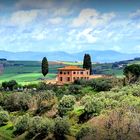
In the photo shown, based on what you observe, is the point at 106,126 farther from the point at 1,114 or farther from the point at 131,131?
the point at 1,114

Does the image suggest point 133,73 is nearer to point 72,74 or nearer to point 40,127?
point 72,74

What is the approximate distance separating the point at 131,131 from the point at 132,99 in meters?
15.4

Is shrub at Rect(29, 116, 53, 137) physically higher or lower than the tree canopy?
lower

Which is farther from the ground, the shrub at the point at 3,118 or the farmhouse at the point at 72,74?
the farmhouse at the point at 72,74

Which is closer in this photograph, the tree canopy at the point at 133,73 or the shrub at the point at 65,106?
the shrub at the point at 65,106

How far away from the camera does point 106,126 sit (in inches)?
2318

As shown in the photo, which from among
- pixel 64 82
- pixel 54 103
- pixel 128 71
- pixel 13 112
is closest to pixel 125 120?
A: pixel 54 103

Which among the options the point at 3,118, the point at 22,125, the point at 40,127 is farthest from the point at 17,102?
the point at 40,127

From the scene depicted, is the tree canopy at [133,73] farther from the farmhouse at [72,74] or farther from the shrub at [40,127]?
the shrub at [40,127]

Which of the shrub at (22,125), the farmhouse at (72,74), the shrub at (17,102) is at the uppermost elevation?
the farmhouse at (72,74)

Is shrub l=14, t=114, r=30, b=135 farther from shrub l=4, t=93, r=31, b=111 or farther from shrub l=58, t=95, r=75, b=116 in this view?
shrub l=4, t=93, r=31, b=111

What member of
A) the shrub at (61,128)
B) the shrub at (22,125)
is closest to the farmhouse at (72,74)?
the shrub at (22,125)

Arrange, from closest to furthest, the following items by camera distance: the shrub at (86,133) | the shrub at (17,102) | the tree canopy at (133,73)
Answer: the shrub at (86,133) < the shrub at (17,102) < the tree canopy at (133,73)

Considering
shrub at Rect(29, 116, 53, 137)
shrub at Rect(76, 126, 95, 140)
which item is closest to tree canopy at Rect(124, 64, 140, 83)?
shrub at Rect(29, 116, 53, 137)
